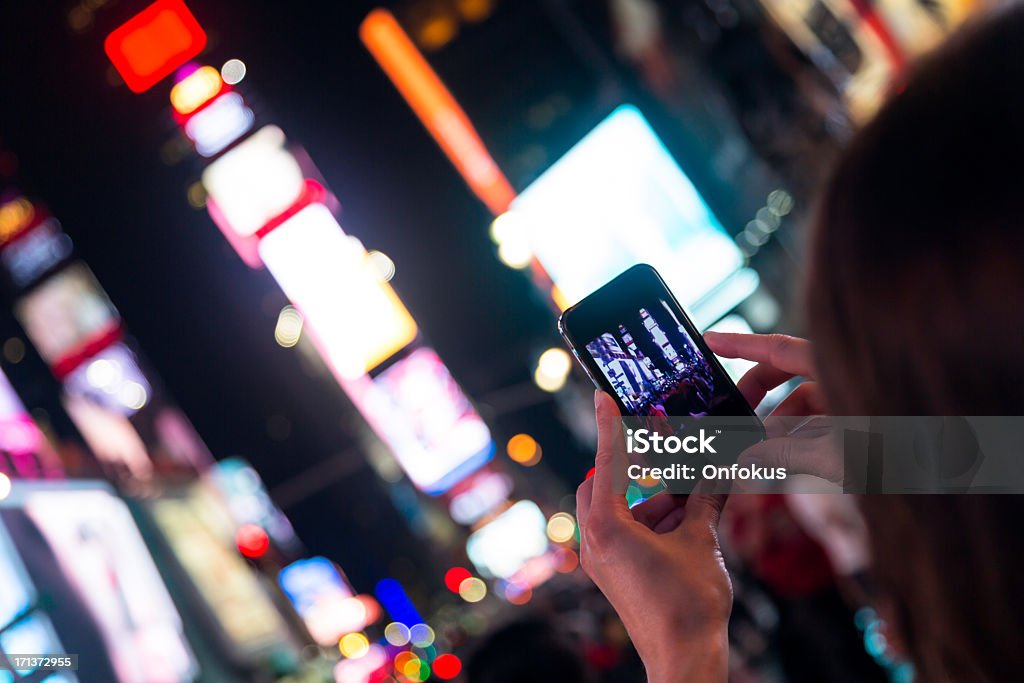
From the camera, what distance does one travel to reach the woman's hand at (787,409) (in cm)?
131

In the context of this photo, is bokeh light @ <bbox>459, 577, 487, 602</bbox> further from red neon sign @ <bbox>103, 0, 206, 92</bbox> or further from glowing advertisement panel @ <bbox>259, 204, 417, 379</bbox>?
red neon sign @ <bbox>103, 0, 206, 92</bbox>

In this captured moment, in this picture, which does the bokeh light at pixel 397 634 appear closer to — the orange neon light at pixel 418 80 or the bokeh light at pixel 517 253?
the orange neon light at pixel 418 80

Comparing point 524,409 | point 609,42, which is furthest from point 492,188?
point 524,409

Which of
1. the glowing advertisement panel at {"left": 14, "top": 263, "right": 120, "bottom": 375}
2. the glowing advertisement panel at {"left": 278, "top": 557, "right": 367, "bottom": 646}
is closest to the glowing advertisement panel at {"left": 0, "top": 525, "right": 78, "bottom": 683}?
the glowing advertisement panel at {"left": 14, "top": 263, "right": 120, "bottom": 375}

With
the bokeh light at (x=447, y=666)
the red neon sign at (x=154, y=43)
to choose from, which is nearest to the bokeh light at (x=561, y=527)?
the bokeh light at (x=447, y=666)

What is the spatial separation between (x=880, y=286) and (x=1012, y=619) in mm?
372

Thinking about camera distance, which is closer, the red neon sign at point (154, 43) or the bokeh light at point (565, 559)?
the red neon sign at point (154, 43)

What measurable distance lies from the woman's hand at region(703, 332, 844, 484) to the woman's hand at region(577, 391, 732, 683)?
16 centimetres

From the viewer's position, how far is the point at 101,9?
776cm

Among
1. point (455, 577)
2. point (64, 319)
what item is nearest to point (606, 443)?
point (64, 319)

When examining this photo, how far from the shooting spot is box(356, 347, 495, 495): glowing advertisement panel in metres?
10.4

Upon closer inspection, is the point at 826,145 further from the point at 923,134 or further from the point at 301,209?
the point at 301,209

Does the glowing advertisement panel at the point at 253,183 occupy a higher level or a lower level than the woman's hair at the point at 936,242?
higher

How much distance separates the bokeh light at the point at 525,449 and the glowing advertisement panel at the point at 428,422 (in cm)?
128
